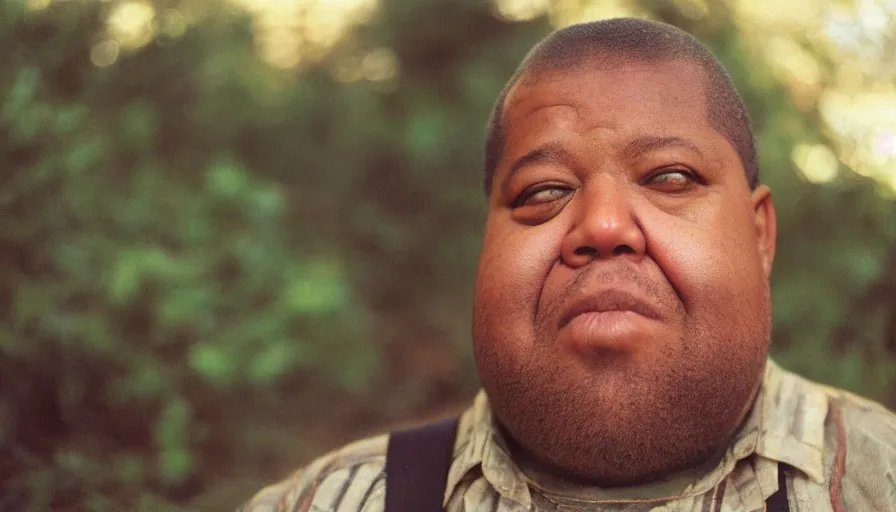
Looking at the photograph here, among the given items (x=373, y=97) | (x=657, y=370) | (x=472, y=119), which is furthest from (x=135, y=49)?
(x=657, y=370)

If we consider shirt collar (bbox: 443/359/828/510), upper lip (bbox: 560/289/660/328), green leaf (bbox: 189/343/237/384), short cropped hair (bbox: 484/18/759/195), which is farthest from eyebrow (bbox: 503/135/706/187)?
green leaf (bbox: 189/343/237/384)

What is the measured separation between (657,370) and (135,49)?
217cm

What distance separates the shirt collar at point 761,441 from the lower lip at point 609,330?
0.37m

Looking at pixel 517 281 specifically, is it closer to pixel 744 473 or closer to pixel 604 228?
pixel 604 228

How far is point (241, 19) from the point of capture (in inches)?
130

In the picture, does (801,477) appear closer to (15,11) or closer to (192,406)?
(192,406)

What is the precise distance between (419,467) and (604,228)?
705mm

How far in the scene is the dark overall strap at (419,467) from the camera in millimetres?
1744

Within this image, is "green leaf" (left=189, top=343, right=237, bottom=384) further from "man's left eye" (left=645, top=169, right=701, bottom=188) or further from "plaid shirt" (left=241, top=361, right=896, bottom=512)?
"man's left eye" (left=645, top=169, right=701, bottom=188)

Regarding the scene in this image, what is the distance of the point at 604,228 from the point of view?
5.09ft

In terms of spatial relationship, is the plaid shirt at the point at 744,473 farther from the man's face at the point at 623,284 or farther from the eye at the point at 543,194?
the eye at the point at 543,194

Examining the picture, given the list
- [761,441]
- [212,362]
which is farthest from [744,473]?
[212,362]

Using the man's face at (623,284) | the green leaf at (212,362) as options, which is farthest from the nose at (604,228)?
the green leaf at (212,362)

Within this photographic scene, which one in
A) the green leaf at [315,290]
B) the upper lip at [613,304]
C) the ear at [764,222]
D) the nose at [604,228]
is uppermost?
the nose at [604,228]
